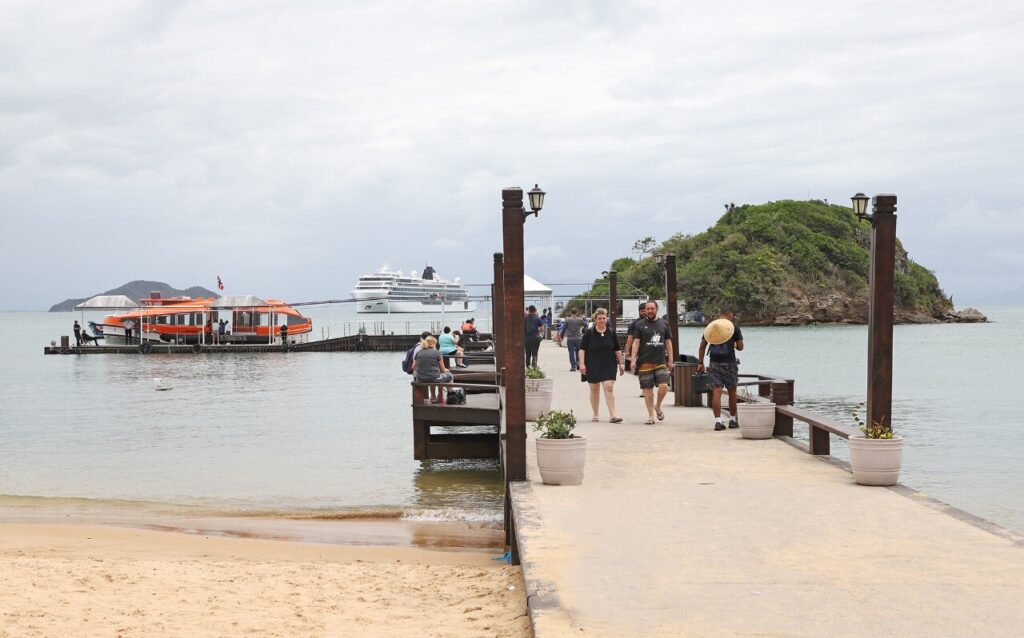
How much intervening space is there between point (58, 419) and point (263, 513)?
20.2 metres

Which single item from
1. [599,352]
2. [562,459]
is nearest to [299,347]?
[599,352]

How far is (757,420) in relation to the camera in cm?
1268

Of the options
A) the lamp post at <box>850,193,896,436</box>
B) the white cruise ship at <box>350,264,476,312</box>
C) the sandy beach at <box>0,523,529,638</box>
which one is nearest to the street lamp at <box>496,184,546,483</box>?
the sandy beach at <box>0,523,529,638</box>

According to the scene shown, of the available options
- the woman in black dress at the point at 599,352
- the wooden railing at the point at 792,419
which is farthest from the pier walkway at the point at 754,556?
the woman in black dress at the point at 599,352

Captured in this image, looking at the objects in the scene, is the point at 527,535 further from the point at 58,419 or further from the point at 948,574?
the point at 58,419

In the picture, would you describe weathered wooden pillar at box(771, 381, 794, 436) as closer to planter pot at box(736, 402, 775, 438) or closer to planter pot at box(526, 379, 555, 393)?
planter pot at box(736, 402, 775, 438)

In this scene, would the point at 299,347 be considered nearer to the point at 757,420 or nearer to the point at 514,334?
the point at 757,420

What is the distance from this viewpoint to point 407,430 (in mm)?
26266

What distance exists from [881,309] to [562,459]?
390 cm

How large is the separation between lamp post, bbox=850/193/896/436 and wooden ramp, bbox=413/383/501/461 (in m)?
6.77

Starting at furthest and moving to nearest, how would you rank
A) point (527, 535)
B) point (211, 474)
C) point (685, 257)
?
1. point (685, 257)
2. point (211, 474)
3. point (527, 535)

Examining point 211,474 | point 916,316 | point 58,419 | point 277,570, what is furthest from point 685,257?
point 277,570

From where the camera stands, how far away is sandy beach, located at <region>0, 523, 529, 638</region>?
735 centimetres

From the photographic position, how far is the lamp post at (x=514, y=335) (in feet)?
33.0
